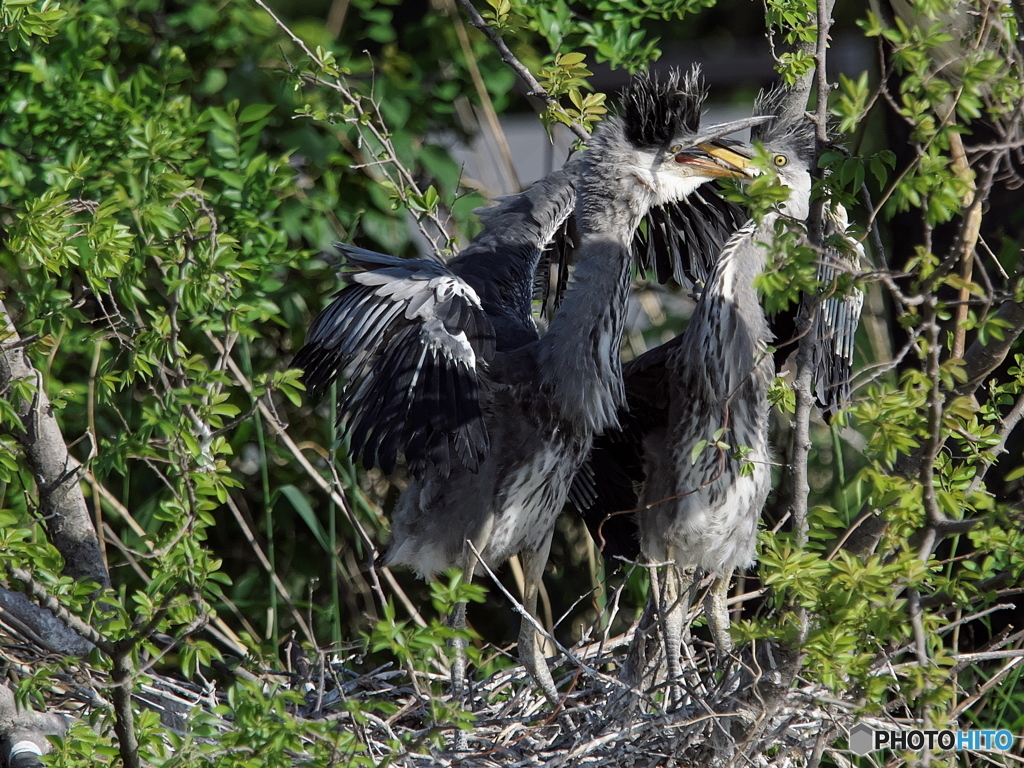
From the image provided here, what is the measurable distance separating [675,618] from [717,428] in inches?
16.4

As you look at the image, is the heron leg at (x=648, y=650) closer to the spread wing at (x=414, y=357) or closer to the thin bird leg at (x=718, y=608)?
the thin bird leg at (x=718, y=608)

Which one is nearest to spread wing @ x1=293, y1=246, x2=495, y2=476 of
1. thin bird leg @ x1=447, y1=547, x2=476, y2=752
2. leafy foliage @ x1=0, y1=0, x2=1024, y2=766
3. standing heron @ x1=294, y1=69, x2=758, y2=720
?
standing heron @ x1=294, y1=69, x2=758, y2=720

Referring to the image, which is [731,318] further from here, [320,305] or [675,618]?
[320,305]

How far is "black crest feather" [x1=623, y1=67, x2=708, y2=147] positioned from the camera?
92.0 inches

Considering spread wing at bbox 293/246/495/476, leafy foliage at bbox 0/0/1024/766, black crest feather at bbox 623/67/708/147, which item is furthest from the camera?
black crest feather at bbox 623/67/708/147

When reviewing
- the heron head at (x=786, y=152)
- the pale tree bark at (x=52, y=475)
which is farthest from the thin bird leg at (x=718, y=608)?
the pale tree bark at (x=52, y=475)

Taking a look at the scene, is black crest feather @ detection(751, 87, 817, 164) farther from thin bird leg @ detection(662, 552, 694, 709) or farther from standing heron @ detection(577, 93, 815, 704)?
thin bird leg @ detection(662, 552, 694, 709)

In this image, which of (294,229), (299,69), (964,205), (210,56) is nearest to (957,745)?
(964,205)

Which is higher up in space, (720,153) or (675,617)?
(720,153)

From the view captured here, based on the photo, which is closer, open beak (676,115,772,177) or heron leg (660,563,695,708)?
heron leg (660,563,695,708)

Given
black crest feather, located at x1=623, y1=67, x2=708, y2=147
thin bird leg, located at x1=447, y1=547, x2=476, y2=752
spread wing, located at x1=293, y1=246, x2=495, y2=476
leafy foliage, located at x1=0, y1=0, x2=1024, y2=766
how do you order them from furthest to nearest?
black crest feather, located at x1=623, y1=67, x2=708, y2=147
thin bird leg, located at x1=447, y1=547, x2=476, y2=752
spread wing, located at x1=293, y1=246, x2=495, y2=476
leafy foliage, located at x1=0, y1=0, x2=1024, y2=766

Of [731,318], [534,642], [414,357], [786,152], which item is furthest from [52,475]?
[786,152]

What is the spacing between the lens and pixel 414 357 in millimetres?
2066

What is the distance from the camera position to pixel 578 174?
240 cm
